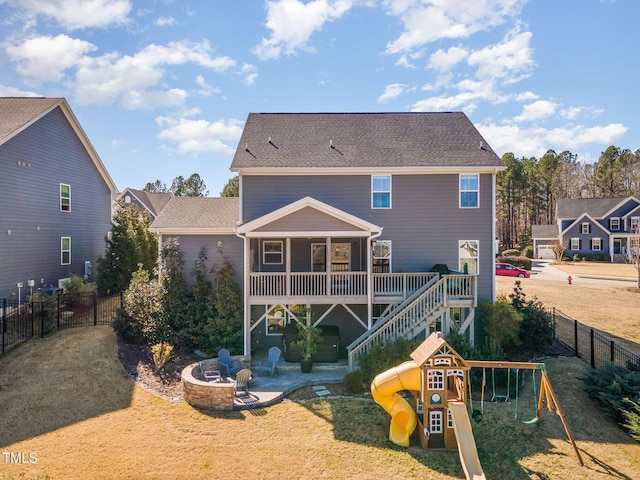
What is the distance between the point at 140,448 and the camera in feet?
27.1

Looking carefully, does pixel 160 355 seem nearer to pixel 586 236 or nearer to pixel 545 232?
pixel 545 232

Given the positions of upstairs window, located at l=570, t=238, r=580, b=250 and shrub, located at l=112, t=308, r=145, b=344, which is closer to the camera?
shrub, located at l=112, t=308, r=145, b=344

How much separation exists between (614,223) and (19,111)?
60171 mm

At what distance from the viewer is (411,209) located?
15.8 meters

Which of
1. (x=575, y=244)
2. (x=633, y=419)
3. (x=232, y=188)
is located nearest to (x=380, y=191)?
(x=633, y=419)

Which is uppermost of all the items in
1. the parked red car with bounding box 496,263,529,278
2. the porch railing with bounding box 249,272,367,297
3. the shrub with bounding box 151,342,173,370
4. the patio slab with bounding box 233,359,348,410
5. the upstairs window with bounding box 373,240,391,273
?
the upstairs window with bounding box 373,240,391,273

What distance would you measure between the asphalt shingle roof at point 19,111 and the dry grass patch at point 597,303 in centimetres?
2691

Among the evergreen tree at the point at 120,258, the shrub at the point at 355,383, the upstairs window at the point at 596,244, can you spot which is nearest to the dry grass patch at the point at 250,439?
the shrub at the point at 355,383

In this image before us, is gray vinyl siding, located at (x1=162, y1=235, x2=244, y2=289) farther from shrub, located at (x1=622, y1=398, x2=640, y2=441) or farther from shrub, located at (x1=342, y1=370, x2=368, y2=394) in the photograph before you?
shrub, located at (x1=622, y1=398, x2=640, y2=441)

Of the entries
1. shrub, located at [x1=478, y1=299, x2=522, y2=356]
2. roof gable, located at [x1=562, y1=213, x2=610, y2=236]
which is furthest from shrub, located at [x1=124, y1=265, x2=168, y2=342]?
roof gable, located at [x1=562, y1=213, x2=610, y2=236]

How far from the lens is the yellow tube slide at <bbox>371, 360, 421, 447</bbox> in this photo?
868cm

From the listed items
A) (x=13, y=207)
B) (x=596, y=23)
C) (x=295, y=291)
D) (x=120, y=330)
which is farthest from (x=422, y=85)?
(x=13, y=207)

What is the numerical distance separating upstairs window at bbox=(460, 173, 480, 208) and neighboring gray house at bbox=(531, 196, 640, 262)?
134 ft

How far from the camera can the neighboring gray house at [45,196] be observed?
15.8m
